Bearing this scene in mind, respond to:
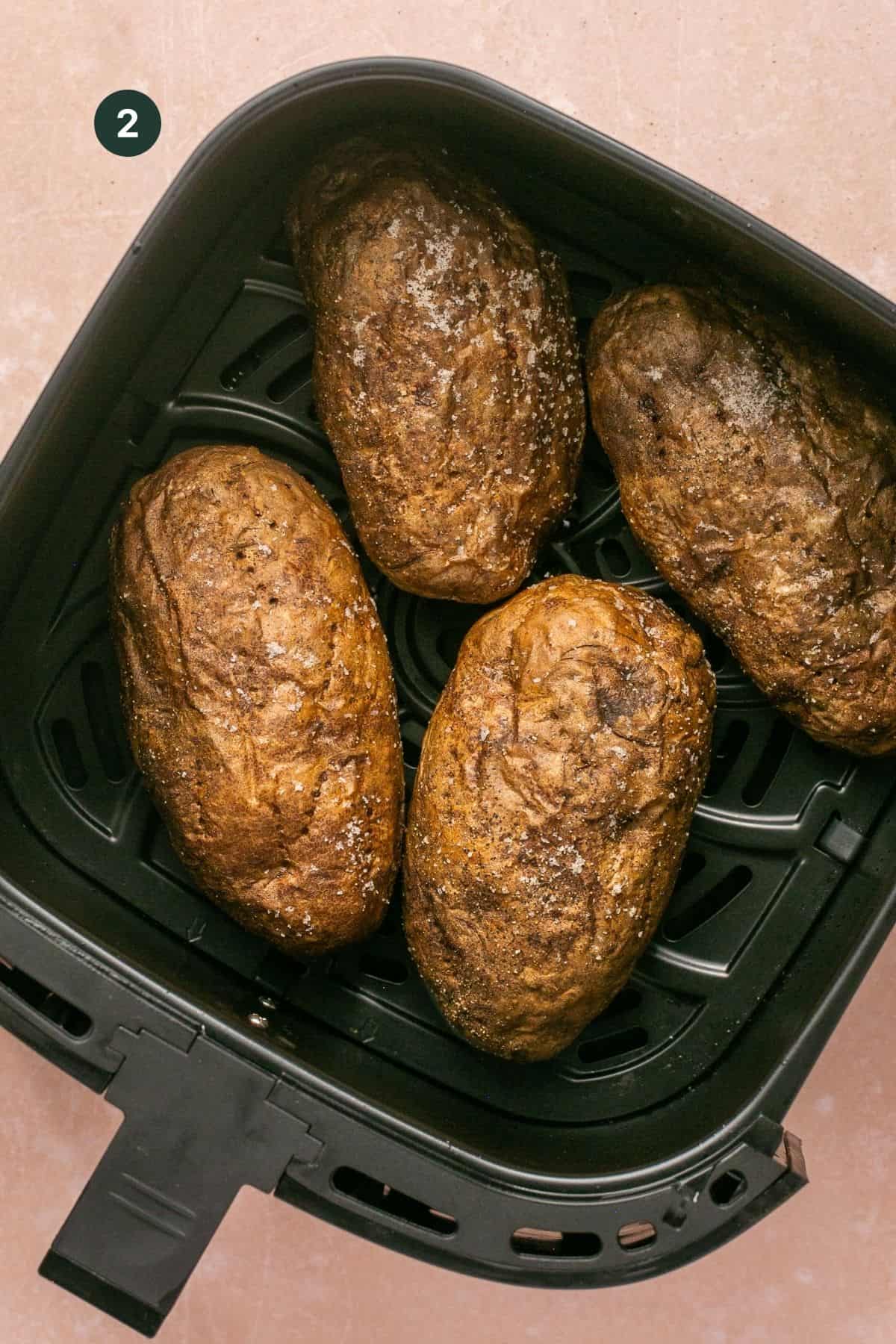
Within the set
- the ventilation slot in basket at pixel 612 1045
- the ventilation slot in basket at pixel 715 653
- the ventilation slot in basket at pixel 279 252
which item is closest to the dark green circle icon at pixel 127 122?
the ventilation slot in basket at pixel 279 252

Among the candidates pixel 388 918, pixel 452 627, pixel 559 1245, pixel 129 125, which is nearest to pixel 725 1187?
pixel 559 1245

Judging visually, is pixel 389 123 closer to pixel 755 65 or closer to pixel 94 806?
pixel 755 65

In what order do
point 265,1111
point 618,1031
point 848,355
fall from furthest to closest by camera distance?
point 618,1031 < point 848,355 < point 265,1111

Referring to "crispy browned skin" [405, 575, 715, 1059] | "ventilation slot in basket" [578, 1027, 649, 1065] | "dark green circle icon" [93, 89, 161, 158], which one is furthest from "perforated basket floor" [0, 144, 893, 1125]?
"dark green circle icon" [93, 89, 161, 158]

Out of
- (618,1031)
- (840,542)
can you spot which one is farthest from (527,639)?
(618,1031)

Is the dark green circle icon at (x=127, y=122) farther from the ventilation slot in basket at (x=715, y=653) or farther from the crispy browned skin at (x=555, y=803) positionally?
the ventilation slot in basket at (x=715, y=653)

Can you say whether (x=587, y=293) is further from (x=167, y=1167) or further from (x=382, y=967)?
(x=167, y=1167)
